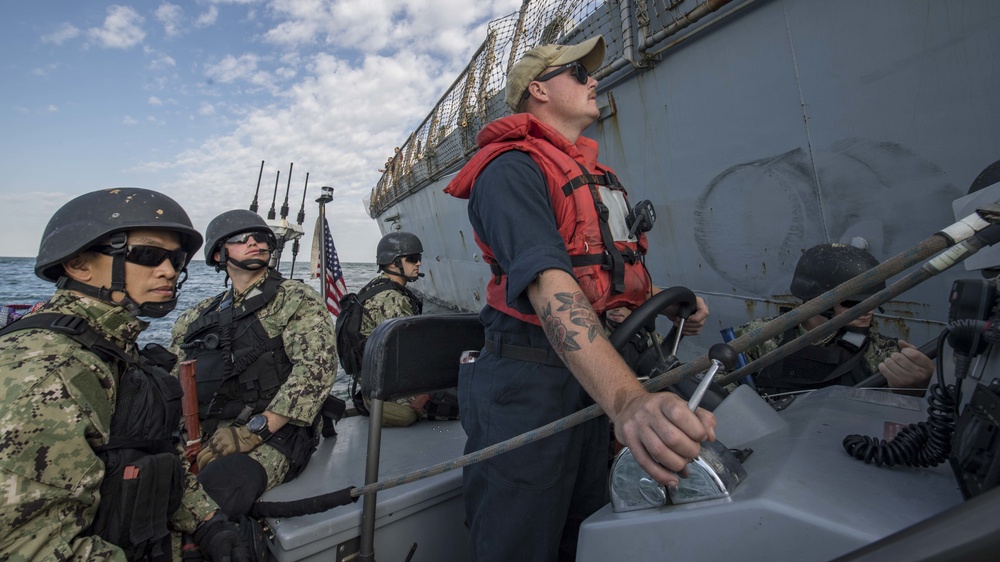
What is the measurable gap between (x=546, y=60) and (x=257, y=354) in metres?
2.42

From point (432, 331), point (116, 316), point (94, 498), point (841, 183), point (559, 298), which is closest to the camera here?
point (559, 298)

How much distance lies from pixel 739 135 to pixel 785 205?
2.09 feet

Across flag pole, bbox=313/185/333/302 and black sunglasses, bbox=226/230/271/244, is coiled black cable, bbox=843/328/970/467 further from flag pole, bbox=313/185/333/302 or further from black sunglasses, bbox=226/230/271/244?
flag pole, bbox=313/185/333/302

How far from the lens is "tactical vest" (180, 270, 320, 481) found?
3.07 m

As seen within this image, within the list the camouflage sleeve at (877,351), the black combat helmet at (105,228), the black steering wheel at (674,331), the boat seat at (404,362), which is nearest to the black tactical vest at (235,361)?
the black combat helmet at (105,228)

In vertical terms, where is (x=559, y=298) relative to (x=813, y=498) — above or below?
above

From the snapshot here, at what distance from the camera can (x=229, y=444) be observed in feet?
9.05

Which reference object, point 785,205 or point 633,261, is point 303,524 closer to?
point 633,261

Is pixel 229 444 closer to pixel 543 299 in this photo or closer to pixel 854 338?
pixel 543 299

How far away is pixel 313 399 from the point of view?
9.77 feet

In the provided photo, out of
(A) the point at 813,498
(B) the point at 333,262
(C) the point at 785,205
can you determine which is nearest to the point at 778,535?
(A) the point at 813,498

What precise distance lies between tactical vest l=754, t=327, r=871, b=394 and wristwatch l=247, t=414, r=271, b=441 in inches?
99.9

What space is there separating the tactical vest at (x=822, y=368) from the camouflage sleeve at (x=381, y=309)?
2918 millimetres

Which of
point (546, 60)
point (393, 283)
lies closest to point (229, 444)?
point (393, 283)
